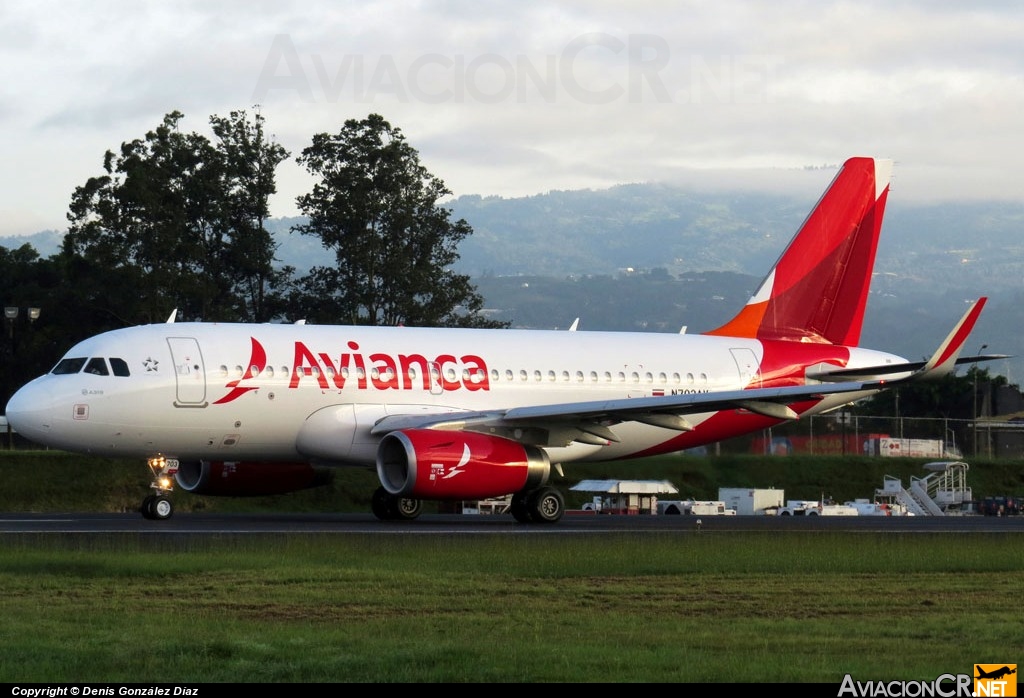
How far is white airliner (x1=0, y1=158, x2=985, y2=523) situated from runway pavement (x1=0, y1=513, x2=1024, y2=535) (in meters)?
0.77

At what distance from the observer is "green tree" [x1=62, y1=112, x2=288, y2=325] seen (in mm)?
65062

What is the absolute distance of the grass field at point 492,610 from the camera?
36.0 ft

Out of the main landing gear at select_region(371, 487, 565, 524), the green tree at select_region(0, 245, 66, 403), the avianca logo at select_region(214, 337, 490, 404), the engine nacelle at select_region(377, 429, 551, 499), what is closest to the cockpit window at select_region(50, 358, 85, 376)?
the avianca logo at select_region(214, 337, 490, 404)

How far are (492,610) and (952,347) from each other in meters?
16.5

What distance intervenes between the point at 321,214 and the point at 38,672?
211 ft

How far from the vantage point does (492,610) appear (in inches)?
573

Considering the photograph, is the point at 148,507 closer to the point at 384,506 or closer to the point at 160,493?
the point at 160,493

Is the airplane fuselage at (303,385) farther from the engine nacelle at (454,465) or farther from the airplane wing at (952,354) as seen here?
the airplane wing at (952,354)

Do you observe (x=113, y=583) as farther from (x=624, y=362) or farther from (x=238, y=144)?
(x=238, y=144)

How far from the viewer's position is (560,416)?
28.6 m

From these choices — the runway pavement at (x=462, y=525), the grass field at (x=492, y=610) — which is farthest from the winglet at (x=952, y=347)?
the grass field at (x=492, y=610)

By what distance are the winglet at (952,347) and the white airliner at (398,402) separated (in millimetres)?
50

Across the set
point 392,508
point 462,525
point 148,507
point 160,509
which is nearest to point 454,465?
point 462,525

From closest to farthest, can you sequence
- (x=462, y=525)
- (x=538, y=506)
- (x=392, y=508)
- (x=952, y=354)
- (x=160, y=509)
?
(x=160, y=509) < (x=952, y=354) < (x=462, y=525) < (x=538, y=506) < (x=392, y=508)
